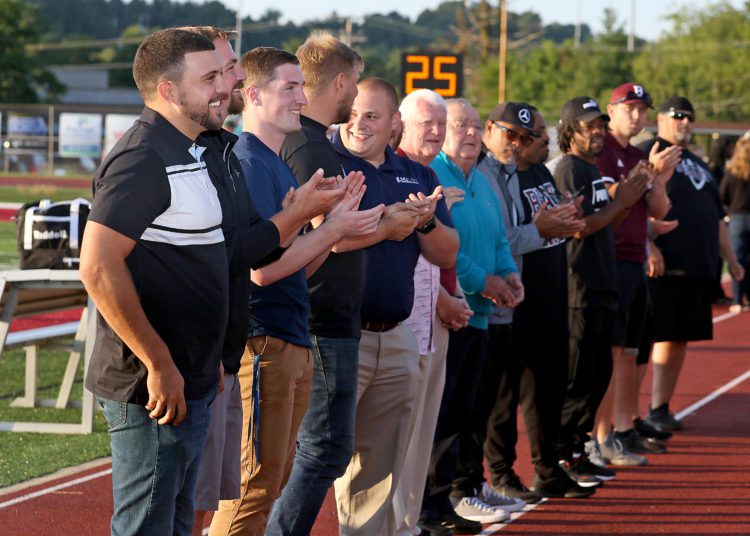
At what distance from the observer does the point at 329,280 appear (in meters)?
5.27

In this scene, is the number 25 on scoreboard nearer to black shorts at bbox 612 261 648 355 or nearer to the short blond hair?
black shorts at bbox 612 261 648 355

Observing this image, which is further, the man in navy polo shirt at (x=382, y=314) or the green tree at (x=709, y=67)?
the green tree at (x=709, y=67)

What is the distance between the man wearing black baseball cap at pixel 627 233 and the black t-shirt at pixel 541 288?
114 centimetres

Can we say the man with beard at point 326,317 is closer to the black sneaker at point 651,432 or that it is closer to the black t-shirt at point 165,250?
the black t-shirt at point 165,250

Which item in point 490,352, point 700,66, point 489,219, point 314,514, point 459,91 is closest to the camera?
point 314,514

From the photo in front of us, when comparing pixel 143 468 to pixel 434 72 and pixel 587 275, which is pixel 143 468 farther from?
pixel 434 72

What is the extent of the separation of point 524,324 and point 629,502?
1.25m

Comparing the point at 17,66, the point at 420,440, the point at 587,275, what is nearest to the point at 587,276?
the point at 587,275

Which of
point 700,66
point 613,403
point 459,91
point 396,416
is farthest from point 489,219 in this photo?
point 700,66

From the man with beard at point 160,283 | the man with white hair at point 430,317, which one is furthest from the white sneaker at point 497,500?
the man with beard at point 160,283

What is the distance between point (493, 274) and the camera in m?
6.96

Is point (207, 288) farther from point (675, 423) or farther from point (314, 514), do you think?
point (675, 423)

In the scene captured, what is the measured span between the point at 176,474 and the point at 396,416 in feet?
6.53

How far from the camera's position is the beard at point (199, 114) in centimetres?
406
